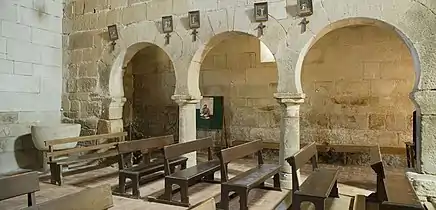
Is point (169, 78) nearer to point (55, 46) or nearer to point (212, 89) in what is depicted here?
point (212, 89)

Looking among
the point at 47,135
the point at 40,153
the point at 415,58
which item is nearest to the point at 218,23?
the point at 415,58

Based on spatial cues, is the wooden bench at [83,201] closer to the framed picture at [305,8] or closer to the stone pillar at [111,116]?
the framed picture at [305,8]

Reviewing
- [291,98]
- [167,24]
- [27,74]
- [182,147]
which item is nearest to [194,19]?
[167,24]

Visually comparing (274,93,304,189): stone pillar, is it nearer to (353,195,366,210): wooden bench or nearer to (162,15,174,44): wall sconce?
(353,195,366,210): wooden bench

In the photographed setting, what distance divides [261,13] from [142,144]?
2.15 meters

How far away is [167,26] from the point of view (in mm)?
4973

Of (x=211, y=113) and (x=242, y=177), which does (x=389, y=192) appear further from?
(x=211, y=113)

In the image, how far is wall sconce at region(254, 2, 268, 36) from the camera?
4.30 m

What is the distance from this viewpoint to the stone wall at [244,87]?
6.28 meters

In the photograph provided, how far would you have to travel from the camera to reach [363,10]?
150 inches

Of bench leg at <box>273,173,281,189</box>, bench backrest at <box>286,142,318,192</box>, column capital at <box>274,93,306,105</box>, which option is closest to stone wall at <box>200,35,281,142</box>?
column capital at <box>274,93,306,105</box>

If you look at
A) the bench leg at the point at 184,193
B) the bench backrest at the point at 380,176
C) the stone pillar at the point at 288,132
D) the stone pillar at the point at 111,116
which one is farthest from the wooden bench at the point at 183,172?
the stone pillar at the point at 111,116

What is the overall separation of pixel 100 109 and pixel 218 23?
2.40 m

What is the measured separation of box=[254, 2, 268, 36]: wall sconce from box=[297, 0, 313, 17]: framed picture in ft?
1.35
